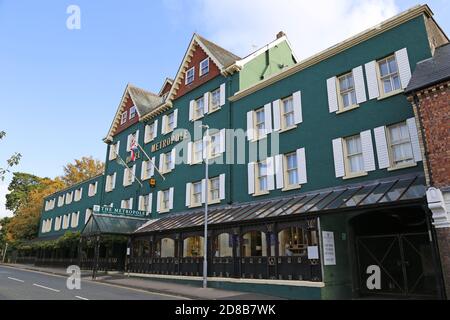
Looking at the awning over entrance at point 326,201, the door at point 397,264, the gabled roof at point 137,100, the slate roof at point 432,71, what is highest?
the gabled roof at point 137,100

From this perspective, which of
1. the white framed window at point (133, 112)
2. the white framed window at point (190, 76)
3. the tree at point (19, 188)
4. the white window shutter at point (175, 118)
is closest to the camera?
the white framed window at point (190, 76)

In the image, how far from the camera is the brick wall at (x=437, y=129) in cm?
1217

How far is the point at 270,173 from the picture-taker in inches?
802

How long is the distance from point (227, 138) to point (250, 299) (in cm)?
1171

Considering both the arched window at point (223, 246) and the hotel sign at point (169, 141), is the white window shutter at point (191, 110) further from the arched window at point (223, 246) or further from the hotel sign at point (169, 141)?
the arched window at point (223, 246)

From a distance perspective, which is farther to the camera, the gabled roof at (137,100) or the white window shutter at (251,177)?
the gabled roof at (137,100)

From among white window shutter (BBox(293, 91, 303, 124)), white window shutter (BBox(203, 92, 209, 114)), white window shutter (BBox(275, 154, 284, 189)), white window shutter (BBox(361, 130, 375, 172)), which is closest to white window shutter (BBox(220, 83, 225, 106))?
white window shutter (BBox(203, 92, 209, 114))

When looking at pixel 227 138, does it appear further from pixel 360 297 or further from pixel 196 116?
pixel 360 297

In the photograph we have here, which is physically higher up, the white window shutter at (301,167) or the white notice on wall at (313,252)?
the white window shutter at (301,167)

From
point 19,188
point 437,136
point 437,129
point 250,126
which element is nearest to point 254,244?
point 250,126

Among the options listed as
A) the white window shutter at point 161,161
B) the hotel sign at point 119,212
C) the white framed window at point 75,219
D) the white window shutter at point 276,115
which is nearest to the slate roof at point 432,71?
the white window shutter at point 276,115

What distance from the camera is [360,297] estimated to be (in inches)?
629

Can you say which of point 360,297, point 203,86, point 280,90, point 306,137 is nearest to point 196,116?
point 203,86

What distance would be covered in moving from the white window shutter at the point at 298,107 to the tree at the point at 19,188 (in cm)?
6527
